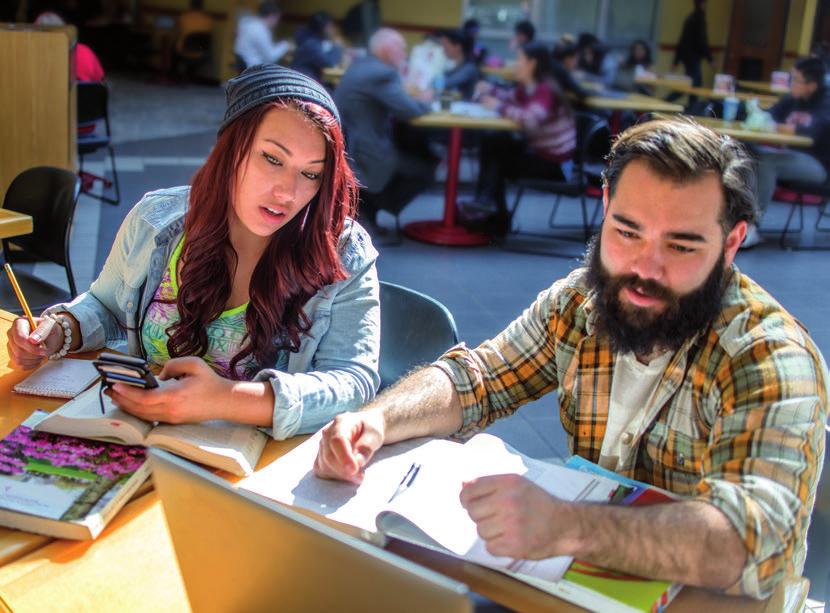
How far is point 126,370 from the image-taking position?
52.1 inches

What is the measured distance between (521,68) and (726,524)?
243 inches

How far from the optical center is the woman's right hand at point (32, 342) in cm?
160

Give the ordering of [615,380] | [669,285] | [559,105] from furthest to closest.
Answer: [559,105]
[615,380]
[669,285]

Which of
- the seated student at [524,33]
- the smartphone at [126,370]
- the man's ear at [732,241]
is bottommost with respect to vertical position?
the smartphone at [126,370]

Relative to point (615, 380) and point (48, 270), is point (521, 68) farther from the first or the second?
point (615, 380)

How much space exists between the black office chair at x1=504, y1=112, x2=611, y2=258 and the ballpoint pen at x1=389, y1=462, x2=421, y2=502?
4585 millimetres

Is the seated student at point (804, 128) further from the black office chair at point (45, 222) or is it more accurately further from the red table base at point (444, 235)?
the black office chair at point (45, 222)

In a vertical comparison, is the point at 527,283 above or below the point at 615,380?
below

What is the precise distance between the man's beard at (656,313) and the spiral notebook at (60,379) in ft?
3.04

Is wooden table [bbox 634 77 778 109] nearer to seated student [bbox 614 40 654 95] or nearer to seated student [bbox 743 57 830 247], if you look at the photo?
seated student [bbox 614 40 654 95]

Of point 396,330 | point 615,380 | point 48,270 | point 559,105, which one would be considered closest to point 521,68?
point 559,105

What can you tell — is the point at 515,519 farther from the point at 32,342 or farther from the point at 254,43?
the point at 254,43

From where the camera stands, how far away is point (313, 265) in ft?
5.41

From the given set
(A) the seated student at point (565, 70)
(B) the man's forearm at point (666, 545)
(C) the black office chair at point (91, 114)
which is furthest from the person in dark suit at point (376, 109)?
(B) the man's forearm at point (666, 545)
